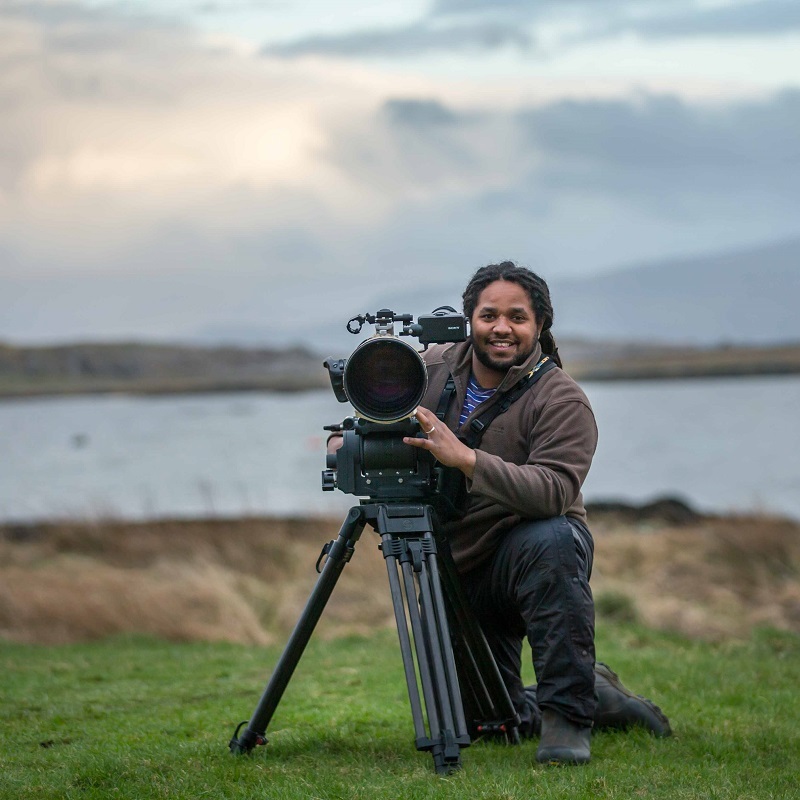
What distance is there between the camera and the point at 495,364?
13.0 feet

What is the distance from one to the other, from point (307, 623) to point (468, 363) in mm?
1095

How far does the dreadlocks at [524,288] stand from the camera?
4.00m

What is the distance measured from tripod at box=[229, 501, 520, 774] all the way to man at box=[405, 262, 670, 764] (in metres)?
0.18

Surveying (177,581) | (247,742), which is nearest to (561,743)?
(247,742)

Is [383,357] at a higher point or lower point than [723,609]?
higher

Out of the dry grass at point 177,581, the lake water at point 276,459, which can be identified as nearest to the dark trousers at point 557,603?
the dry grass at point 177,581

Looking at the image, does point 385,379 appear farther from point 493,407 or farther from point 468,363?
point 468,363

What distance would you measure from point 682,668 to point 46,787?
3527 millimetres

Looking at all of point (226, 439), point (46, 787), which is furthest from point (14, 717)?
point (226, 439)

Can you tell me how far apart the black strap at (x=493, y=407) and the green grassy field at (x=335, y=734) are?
3.50ft

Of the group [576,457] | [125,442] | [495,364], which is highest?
[495,364]

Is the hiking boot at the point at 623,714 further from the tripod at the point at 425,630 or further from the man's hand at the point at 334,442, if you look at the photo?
the man's hand at the point at 334,442

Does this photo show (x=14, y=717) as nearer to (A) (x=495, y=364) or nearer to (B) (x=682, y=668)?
(A) (x=495, y=364)

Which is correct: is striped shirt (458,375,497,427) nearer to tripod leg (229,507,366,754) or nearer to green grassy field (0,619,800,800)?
tripod leg (229,507,366,754)
